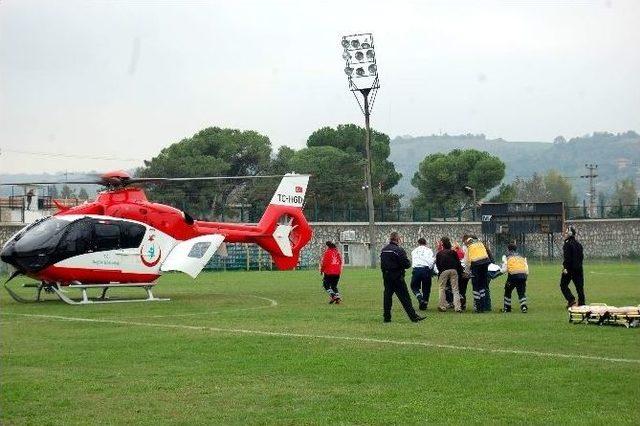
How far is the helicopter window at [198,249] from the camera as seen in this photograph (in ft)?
99.7

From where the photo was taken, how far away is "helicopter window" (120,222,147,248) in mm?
29625

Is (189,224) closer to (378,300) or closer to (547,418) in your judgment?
(378,300)

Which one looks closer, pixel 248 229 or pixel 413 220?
pixel 248 229

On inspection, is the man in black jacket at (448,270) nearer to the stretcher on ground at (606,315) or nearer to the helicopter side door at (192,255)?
the stretcher on ground at (606,315)

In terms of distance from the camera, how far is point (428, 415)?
11078mm

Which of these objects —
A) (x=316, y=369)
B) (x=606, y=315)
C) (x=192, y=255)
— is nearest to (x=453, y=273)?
(x=606, y=315)

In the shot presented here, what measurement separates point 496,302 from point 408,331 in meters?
9.03

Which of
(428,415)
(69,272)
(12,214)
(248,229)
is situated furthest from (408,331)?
(12,214)

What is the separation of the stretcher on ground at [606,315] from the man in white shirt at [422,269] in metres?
4.77

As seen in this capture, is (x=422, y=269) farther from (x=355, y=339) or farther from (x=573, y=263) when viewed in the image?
(x=355, y=339)

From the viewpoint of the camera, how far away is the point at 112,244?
29.4m

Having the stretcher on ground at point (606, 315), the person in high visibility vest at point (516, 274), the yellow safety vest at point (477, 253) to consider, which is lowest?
the stretcher on ground at point (606, 315)

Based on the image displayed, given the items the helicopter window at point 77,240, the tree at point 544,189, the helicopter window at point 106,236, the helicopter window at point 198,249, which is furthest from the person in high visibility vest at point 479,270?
the tree at point 544,189

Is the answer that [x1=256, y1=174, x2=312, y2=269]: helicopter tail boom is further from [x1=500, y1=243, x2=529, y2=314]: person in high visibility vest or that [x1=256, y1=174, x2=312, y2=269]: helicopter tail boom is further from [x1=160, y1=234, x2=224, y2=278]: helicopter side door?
[x1=500, y1=243, x2=529, y2=314]: person in high visibility vest
